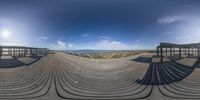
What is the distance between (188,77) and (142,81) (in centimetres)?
62

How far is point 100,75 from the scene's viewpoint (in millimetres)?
2441

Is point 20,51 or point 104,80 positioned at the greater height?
point 20,51

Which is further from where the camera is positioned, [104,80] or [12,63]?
[12,63]

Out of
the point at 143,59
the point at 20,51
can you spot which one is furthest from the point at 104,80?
the point at 20,51

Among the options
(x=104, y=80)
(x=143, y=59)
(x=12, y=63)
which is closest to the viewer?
(x=104, y=80)

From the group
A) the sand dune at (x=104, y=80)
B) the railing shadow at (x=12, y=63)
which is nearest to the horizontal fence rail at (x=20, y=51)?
the railing shadow at (x=12, y=63)

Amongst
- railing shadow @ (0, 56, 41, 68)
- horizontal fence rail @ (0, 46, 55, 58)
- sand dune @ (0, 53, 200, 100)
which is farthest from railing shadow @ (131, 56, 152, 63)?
railing shadow @ (0, 56, 41, 68)

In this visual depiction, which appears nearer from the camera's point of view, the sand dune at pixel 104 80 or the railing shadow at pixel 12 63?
the sand dune at pixel 104 80

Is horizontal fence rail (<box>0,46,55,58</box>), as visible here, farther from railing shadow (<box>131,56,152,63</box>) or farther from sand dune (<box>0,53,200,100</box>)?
railing shadow (<box>131,56,152,63</box>)

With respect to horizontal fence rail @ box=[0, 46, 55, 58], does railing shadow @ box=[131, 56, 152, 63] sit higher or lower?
lower

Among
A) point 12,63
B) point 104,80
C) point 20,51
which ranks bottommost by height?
point 104,80

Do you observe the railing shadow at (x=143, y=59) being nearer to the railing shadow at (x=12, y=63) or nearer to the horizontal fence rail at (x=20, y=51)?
the horizontal fence rail at (x=20, y=51)

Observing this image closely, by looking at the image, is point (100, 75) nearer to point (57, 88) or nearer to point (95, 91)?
point (95, 91)

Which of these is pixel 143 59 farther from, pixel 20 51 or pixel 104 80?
pixel 20 51
